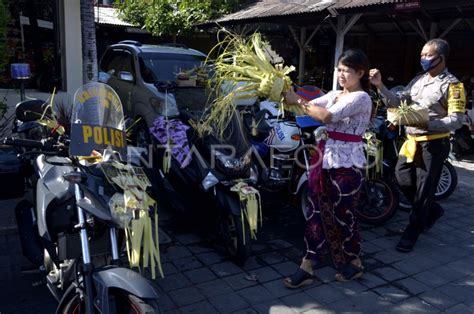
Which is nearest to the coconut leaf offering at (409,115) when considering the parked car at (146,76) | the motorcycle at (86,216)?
the motorcycle at (86,216)

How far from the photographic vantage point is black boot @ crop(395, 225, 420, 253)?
13.1ft

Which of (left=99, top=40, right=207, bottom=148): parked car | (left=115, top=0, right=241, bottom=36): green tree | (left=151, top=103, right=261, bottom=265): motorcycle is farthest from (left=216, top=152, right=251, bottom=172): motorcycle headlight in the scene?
(left=115, top=0, right=241, bottom=36): green tree

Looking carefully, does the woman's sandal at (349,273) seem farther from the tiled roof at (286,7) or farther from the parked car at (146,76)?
the tiled roof at (286,7)

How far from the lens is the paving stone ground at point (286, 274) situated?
3.06 metres

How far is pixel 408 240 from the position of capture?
13.2ft

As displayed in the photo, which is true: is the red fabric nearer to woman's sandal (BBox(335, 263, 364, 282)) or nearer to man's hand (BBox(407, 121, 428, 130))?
woman's sandal (BBox(335, 263, 364, 282))

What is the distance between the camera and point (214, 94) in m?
3.32

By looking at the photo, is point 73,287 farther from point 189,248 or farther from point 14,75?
point 14,75

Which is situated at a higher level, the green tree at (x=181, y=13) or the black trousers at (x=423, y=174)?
the green tree at (x=181, y=13)

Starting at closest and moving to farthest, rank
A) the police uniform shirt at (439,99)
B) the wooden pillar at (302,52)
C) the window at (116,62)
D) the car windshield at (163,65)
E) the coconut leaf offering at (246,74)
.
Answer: the coconut leaf offering at (246,74) < the police uniform shirt at (439,99) < the car windshield at (163,65) < the window at (116,62) < the wooden pillar at (302,52)

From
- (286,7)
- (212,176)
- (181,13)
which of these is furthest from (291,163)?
(181,13)

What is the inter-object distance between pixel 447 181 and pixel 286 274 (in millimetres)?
3025

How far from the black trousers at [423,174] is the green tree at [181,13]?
33.6 feet

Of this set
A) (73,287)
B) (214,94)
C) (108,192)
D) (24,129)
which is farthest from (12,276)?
(214,94)
